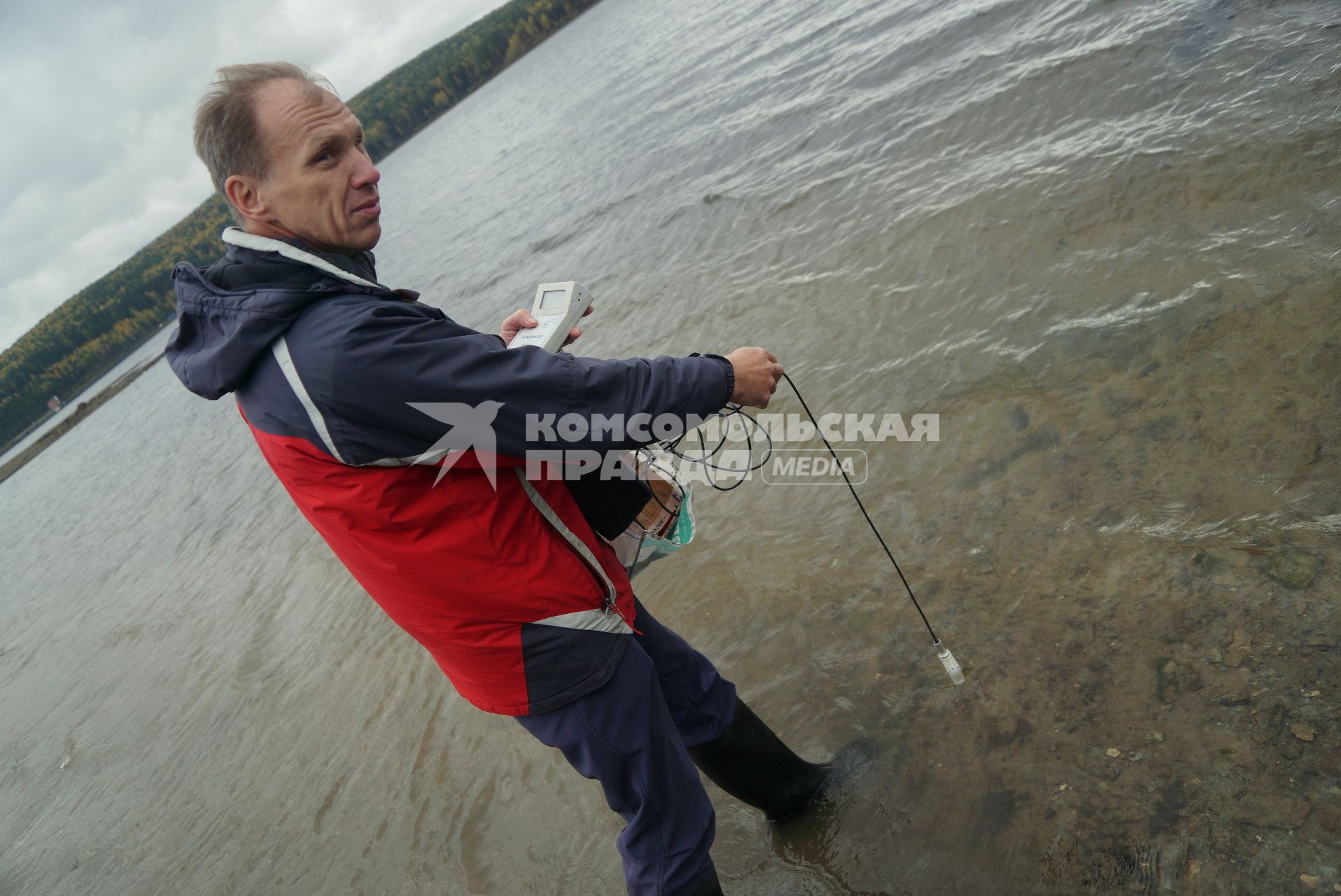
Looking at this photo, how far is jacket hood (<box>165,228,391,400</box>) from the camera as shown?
71.3 inches

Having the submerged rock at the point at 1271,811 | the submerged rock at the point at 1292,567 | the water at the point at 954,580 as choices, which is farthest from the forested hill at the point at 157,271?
the submerged rock at the point at 1271,811

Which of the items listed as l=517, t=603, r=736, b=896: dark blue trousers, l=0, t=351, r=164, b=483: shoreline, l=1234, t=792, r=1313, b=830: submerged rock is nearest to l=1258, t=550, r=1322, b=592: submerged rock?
l=1234, t=792, r=1313, b=830: submerged rock

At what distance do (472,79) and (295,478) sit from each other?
84.5m

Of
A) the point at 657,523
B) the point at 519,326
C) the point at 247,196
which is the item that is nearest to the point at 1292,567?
the point at 657,523

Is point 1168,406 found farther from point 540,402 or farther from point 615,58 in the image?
point 615,58

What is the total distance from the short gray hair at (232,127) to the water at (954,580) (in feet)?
9.84

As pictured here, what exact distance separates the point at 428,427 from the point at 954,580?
288cm

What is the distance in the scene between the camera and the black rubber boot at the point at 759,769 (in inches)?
115

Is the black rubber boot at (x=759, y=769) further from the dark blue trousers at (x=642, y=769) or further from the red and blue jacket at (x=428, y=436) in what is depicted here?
the red and blue jacket at (x=428, y=436)

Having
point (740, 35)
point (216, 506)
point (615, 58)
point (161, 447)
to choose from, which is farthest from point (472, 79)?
point (216, 506)

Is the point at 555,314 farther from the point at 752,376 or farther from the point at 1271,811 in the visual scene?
the point at 1271,811

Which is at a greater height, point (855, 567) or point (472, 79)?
point (472, 79)

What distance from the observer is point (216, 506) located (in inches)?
426

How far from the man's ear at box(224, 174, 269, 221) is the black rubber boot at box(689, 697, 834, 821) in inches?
85.3
